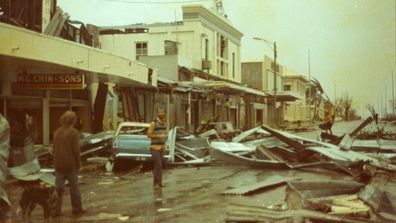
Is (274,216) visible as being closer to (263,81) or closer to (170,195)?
(170,195)

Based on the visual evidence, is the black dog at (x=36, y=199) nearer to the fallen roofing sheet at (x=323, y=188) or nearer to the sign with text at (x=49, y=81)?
the fallen roofing sheet at (x=323, y=188)

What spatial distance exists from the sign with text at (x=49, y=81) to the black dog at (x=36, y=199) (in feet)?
33.7

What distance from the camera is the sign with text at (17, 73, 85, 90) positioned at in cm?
1830

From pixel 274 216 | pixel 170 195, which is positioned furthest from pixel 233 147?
pixel 274 216

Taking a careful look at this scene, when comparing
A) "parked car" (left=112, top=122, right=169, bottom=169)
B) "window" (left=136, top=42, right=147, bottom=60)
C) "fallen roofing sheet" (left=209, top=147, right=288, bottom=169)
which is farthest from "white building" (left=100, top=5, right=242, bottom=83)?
"parked car" (left=112, top=122, right=169, bottom=169)

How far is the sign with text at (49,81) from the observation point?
18.3 metres

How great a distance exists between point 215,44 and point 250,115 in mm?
10348

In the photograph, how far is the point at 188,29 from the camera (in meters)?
43.6

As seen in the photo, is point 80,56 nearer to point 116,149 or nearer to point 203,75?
point 116,149

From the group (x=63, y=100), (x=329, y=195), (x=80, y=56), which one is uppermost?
(x=80, y=56)

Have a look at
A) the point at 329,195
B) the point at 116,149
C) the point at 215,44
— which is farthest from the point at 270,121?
the point at 329,195

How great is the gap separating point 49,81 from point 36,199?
11.0m

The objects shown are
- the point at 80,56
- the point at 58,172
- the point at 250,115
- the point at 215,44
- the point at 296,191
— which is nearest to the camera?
the point at 58,172

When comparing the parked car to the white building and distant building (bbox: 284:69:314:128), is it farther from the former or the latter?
distant building (bbox: 284:69:314:128)
